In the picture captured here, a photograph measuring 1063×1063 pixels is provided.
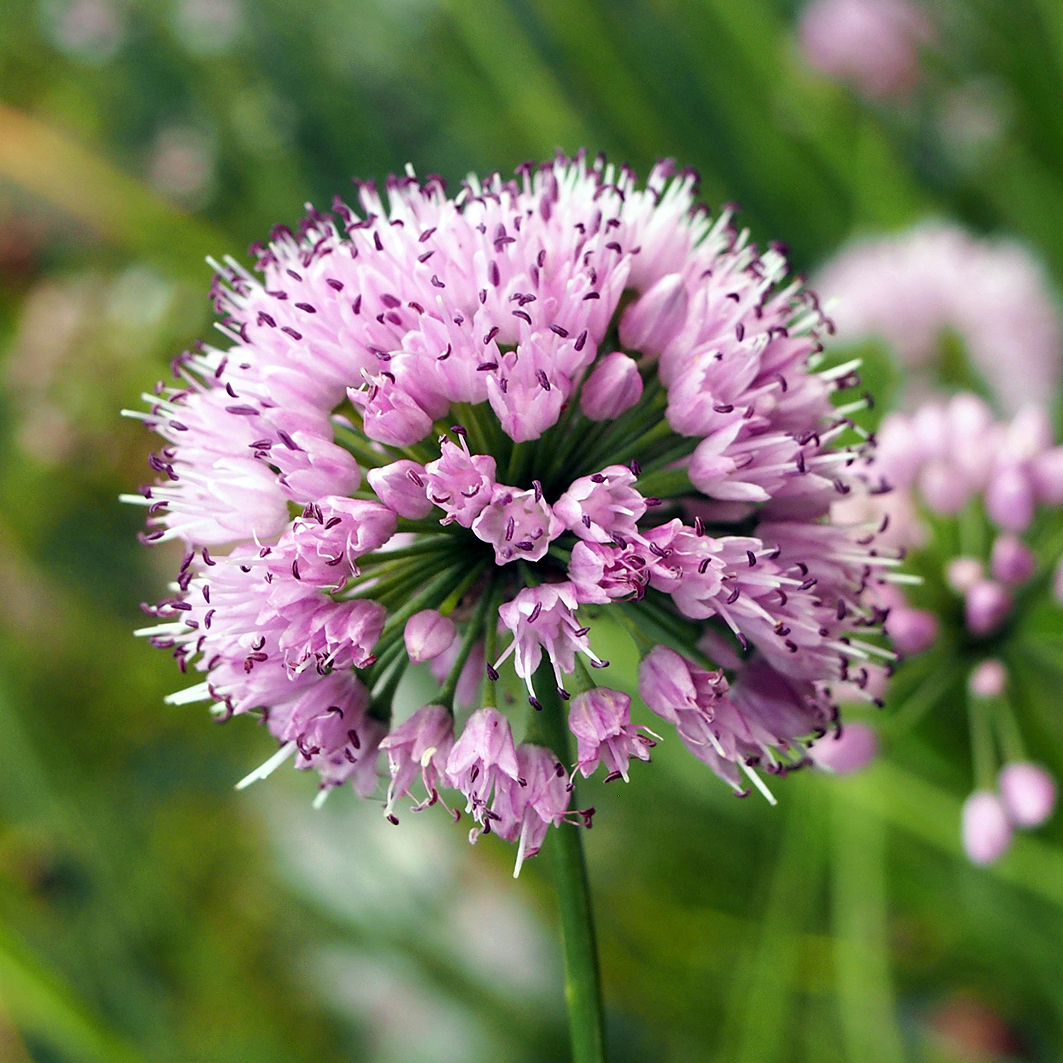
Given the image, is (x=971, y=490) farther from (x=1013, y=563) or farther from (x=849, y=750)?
(x=849, y=750)

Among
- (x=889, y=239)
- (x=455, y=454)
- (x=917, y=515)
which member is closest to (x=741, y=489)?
(x=455, y=454)

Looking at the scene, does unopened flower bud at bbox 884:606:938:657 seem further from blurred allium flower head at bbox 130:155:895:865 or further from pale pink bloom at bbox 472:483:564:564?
pale pink bloom at bbox 472:483:564:564

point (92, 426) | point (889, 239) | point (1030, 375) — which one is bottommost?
point (1030, 375)

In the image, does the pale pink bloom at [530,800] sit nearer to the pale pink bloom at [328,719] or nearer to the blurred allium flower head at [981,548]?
the pale pink bloom at [328,719]

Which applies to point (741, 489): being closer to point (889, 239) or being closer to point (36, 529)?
point (889, 239)

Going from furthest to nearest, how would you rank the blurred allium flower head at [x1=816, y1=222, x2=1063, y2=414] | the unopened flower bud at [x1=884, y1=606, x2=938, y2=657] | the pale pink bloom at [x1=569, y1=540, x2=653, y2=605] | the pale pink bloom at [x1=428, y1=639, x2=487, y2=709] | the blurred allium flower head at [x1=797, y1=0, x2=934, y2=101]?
the blurred allium flower head at [x1=797, y1=0, x2=934, y2=101], the blurred allium flower head at [x1=816, y1=222, x2=1063, y2=414], the unopened flower bud at [x1=884, y1=606, x2=938, y2=657], the pale pink bloom at [x1=428, y1=639, x2=487, y2=709], the pale pink bloom at [x1=569, y1=540, x2=653, y2=605]

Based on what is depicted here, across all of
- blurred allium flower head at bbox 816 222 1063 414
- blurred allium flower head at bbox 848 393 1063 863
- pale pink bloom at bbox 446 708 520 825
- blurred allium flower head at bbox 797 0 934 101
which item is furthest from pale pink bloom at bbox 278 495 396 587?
blurred allium flower head at bbox 797 0 934 101

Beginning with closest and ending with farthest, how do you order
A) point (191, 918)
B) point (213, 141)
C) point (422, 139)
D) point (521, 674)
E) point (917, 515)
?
point (521, 674)
point (917, 515)
point (191, 918)
point (213, 141)
point (422, 139)
